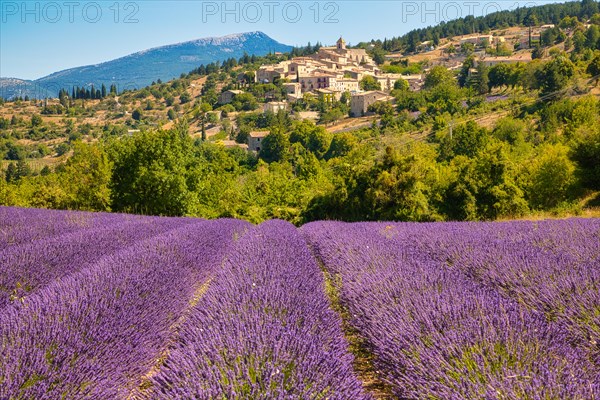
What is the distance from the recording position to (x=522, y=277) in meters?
3.76

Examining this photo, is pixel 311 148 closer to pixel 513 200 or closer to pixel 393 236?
pixel 513 200

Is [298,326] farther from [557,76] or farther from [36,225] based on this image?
[557,76]

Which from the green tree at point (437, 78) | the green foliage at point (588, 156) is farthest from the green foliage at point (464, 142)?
the green tree at point (437, 78)

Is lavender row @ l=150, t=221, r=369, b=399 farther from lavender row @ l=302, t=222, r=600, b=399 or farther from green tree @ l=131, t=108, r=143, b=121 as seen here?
green tree @ l=131, t=108, r=143, b=121

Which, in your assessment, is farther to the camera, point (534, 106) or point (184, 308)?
point (534, 106)

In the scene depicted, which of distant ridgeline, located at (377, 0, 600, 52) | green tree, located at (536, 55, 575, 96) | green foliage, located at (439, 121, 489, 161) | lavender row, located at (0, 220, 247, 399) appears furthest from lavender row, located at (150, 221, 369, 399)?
distant ridgeline, located at (377, 0, 600, 52)

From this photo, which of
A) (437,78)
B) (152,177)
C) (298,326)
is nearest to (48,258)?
(298,326)

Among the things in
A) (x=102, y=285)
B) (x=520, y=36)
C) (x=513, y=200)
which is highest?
(x=520, y=36)

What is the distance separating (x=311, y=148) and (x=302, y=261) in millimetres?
61413

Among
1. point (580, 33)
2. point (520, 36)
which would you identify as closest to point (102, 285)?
point (580, 33)

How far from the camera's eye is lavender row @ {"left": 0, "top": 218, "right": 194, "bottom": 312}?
369cm

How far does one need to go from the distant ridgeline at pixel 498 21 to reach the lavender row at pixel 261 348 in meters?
152

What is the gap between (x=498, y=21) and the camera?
467ft

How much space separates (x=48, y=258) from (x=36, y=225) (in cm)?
303
